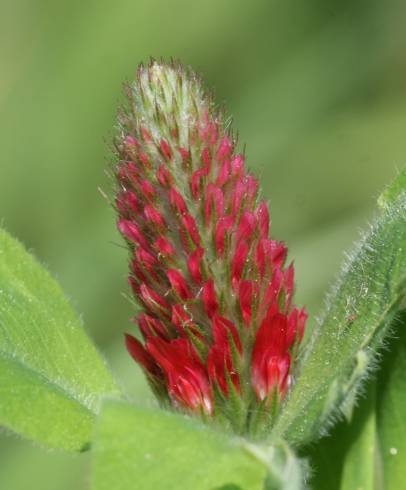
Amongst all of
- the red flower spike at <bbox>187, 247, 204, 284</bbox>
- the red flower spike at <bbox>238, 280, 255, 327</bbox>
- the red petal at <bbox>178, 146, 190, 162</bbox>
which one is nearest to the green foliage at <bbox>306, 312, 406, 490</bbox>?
the red flower spike at <bbox>238, 280, 255, 327</bbox>

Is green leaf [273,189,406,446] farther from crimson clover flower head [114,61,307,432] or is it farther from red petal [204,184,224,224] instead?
red petal [204,184,224,224]

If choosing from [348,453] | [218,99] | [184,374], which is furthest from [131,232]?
[218,99]

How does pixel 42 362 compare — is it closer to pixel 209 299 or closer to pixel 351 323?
pixel 209 299

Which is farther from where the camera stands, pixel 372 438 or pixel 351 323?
pixel 372 438

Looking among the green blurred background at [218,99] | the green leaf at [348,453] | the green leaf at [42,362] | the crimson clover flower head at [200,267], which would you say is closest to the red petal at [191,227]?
the crimson clover flower head at [200,267]

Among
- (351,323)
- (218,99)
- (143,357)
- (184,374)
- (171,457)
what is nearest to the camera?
(171,457)

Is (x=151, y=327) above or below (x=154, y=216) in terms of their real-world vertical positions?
below
